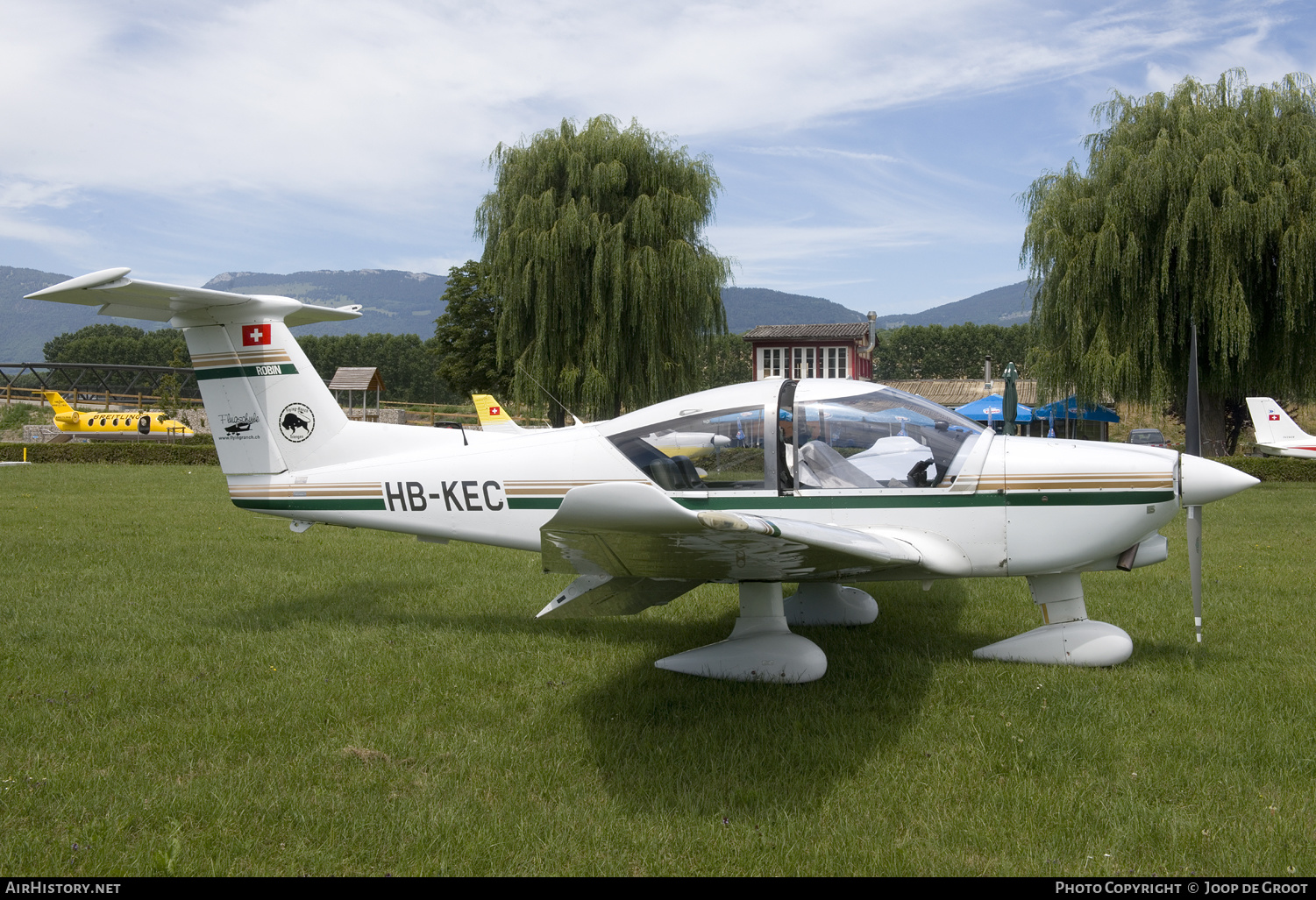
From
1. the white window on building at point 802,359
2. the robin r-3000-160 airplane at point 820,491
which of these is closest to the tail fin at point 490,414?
the robin r-3000-160 airplane at point 820,491

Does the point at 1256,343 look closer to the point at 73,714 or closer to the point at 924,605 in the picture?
the point at 924,605

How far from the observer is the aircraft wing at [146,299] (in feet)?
16.7

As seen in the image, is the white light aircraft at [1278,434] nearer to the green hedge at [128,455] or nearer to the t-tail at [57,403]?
the green hedge at [128,455]

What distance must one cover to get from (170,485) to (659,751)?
1885 cm

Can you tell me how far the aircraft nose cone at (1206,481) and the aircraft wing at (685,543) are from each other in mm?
1813

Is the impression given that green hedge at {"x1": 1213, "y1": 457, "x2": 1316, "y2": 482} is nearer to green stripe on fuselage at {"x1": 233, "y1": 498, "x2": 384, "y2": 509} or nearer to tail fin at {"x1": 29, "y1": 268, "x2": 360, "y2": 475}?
green stripe on fuselage at {"x1": 233, "y1": 498, "x2": 384, "y2": 509}

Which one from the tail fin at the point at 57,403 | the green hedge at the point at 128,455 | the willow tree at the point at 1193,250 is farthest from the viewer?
the tail fin at the point at 57,403

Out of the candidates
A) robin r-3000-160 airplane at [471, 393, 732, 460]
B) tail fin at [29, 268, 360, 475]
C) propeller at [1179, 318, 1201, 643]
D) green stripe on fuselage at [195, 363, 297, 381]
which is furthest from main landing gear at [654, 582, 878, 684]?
green stripe on fuselage at [195, 363, 297, 381]

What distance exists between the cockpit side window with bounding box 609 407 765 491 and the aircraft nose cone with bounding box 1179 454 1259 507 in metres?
2.56

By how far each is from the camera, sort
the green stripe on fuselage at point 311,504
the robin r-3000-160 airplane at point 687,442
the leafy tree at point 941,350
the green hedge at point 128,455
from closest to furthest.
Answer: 1. the robin r-3000-160 airplane at point 687,442
2. the green stripe on fuselage at point 311,504
3. the green hedge at point 128,455
4. the leafy tree at point 941,350

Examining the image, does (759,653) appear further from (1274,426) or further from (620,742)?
(1274,426)

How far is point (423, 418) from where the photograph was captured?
59688 millimetres

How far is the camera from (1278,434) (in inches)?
887

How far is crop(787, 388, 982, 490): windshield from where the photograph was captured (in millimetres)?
5293
